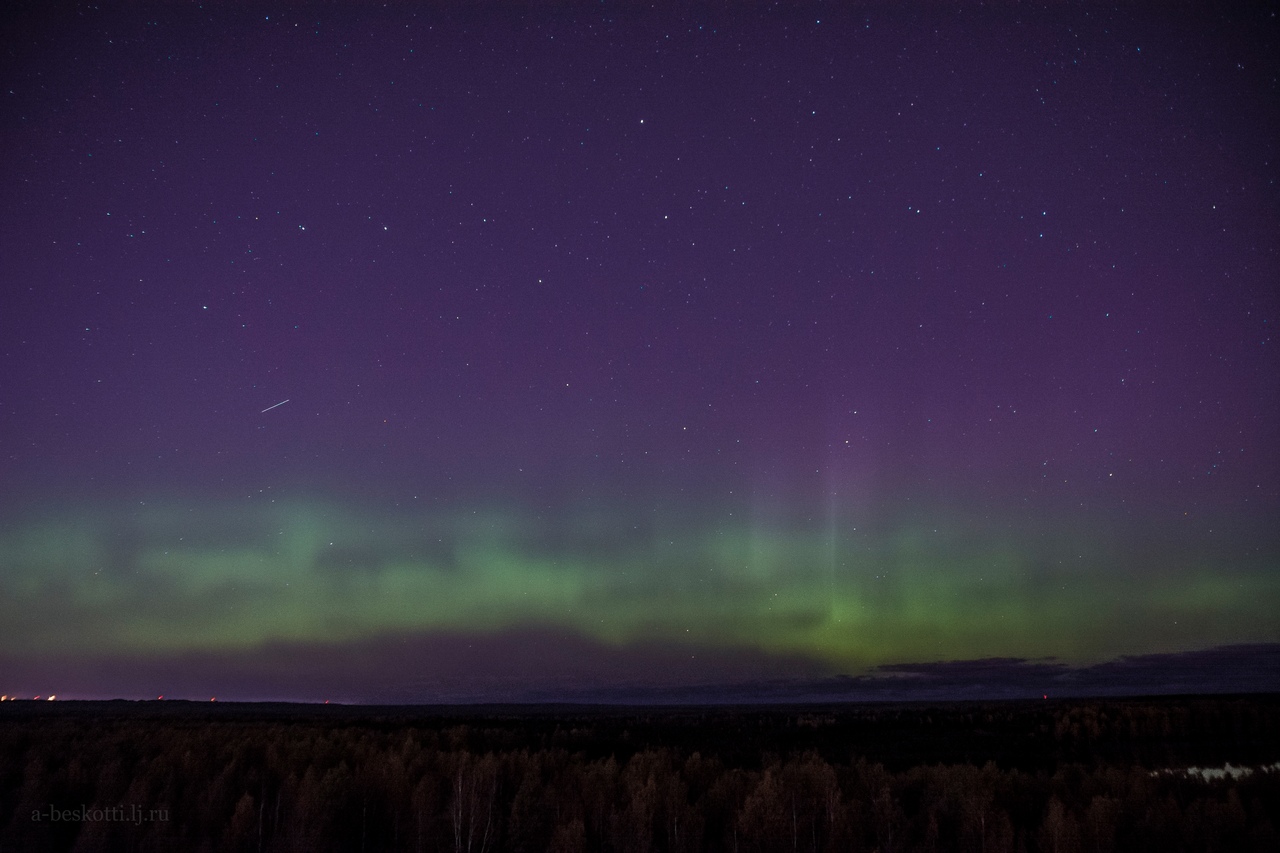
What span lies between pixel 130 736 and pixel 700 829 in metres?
21.9

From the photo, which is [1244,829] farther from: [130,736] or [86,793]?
[130,736]

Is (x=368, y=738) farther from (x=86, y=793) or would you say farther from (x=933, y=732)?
(x=933, y=732)

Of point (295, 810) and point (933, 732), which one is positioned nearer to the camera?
point (295, 810)

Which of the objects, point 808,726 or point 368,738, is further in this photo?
point 808,726

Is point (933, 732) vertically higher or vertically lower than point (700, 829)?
lower

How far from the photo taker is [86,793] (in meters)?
16.2

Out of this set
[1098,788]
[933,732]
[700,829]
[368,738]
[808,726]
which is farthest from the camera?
[808,726]

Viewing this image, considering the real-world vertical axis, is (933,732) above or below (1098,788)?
below

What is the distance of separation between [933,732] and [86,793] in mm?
38279

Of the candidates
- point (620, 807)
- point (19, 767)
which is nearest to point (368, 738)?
point (19, 767)

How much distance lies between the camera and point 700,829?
49.6ft

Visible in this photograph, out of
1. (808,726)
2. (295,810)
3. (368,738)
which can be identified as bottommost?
(808,726)

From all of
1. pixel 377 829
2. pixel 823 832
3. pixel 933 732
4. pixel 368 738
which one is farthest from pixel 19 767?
pixel 933 732

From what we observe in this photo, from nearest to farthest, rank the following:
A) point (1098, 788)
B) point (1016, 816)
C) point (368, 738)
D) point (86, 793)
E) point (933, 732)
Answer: point (86, 793) < point (1016, 816) < point (1098, 788) < point (368, 738) < point (933, 732)
